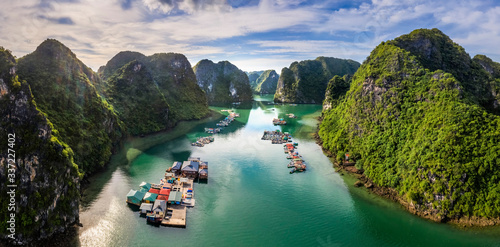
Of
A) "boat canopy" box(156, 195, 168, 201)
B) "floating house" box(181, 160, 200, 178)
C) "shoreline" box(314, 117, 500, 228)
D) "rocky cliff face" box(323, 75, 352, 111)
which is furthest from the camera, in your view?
"rocky cliff face" box(323, 75, 352, 111)

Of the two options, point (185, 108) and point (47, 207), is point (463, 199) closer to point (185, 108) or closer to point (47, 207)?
point (47, 207)

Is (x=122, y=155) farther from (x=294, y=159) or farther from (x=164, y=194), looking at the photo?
(x=294, y=159)

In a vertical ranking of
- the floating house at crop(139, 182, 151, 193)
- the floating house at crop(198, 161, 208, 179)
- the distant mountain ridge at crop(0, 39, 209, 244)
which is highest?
the distant mountain ridge at crop(0, 39, 209, 244)

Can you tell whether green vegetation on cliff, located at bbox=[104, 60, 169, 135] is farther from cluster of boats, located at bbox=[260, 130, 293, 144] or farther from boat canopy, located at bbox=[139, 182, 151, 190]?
boat canopy, located at bbox=[139, 182, 151, 190]

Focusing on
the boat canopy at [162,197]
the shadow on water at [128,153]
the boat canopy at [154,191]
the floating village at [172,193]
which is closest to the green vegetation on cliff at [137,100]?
the shadow on water at [128,153]

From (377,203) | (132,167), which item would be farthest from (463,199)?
(132,167)

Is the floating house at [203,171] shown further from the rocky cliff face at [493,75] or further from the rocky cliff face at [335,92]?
the rocky cliff face at [335,92]

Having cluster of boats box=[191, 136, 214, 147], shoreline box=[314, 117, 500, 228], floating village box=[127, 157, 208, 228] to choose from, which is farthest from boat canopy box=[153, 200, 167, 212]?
shoreline box=[314, 117, 500, 228]
